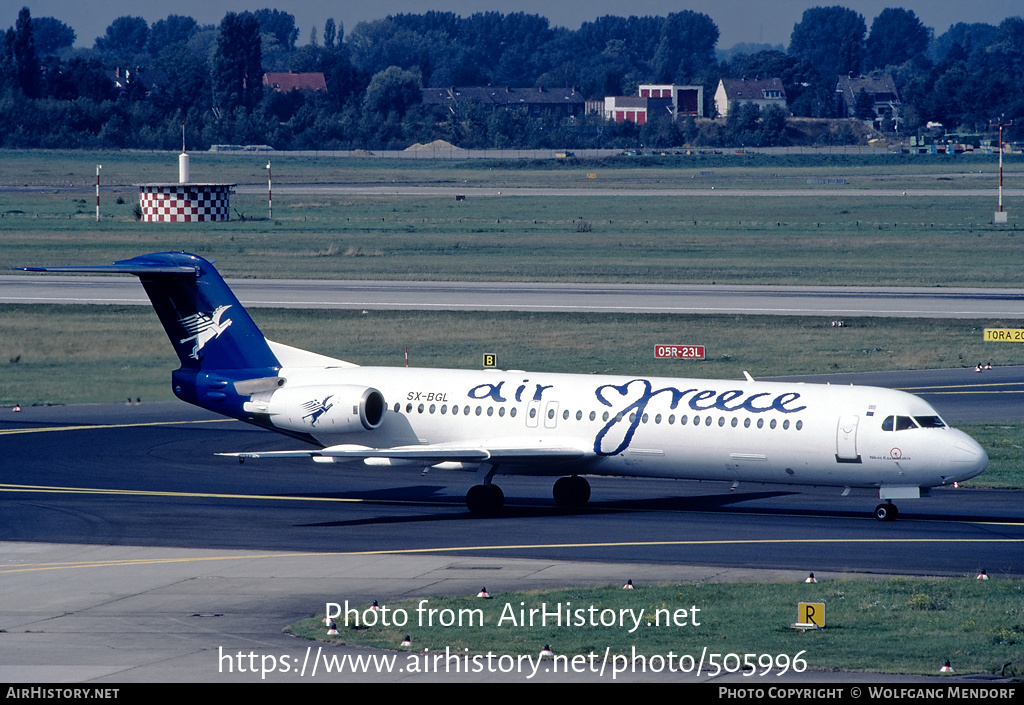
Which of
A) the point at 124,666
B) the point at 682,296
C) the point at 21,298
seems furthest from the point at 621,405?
the point at 21,298

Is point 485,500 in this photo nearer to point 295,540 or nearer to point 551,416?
point 551,416

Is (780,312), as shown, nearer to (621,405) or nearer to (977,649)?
(621,405)

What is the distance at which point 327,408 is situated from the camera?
36.3 meters

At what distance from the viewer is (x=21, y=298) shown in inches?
2990

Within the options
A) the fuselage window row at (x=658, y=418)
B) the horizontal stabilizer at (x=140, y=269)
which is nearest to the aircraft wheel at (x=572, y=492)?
the fuselage window row at (x=658, y=418)

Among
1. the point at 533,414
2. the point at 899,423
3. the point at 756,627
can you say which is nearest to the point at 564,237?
the point at 533,414

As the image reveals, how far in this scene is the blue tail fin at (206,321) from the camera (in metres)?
38.1

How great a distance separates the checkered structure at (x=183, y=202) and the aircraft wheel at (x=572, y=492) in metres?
83.0

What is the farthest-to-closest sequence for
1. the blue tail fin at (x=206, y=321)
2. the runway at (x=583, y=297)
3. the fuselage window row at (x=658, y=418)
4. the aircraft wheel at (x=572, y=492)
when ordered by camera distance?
1. the runway at (x=583, y=297)
2. the blue tail fin at (x=206, y=321)
3. the aircraft wheel at (x=572, y=492)
4. the fuselage window row at (x=658, y=418)

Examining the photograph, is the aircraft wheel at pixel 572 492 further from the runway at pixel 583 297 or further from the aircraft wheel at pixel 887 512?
the runway at pixel 583 297

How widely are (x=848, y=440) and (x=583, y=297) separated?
142 ft

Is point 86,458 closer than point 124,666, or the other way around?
point 124,666

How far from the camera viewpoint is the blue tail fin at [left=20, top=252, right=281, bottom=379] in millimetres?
38062

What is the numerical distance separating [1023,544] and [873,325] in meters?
36.2
